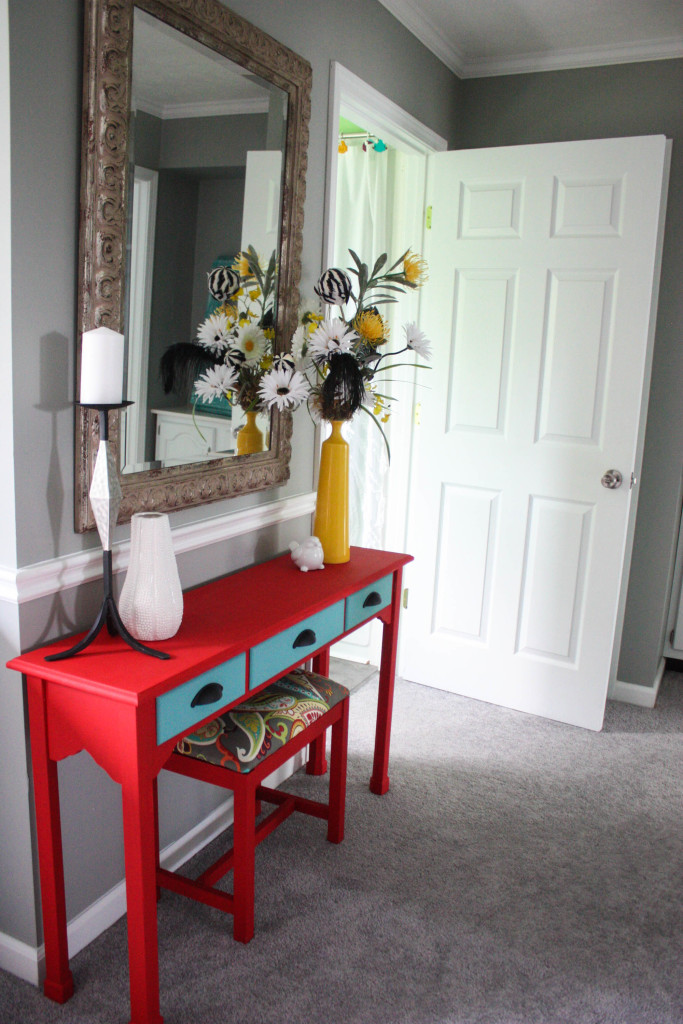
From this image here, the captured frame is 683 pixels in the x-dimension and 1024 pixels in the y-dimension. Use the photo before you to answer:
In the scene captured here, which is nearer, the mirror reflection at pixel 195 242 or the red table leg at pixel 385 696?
the mirror reflection at pixel 195 242

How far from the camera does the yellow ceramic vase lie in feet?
7.04

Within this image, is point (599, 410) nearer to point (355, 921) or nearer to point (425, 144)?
point (425, 144)

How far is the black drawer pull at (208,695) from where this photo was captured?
1.57m

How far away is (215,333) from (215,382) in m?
0.12

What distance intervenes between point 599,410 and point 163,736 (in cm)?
204

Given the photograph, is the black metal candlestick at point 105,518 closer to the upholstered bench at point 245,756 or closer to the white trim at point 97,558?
the white trim at point 97,558

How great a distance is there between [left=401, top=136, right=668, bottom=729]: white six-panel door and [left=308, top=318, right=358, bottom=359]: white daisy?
1.17 meters

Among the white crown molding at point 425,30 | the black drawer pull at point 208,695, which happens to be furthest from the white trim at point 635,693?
the white crown molding at point 425,30

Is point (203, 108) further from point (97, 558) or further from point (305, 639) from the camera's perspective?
point (305, 639)

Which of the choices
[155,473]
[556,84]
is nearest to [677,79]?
[556,84]

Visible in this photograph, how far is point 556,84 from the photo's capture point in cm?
311

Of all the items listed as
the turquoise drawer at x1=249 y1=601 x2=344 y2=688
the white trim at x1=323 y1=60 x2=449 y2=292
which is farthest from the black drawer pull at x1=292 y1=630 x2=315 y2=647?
the white trim at x1=323 y1=60 x2=449 y2=292

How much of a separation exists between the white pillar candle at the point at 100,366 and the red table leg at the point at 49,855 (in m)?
0.54

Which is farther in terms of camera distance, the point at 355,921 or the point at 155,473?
the point at 355,921
